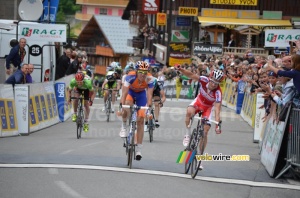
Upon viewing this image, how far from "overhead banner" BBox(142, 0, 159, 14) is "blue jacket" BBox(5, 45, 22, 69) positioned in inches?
1632

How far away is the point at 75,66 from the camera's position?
105ft

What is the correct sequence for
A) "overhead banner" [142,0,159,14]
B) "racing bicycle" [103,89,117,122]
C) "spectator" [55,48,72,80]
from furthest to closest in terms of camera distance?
1. "overhead banner" [142,0,159,14]
2. "spectator" [55,48,72,80]
3. "racing bicycle" [103,89,117,122]

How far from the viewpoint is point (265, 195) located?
42.8ft

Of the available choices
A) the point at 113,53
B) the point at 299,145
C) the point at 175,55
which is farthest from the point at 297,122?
the point at 113,53

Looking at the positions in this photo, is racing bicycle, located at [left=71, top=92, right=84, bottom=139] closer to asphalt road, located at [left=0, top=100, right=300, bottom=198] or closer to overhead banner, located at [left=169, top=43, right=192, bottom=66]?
asphalt road, located at [left=0, top=100, right=300, bottom=198]

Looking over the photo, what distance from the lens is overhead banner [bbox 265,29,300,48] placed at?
73.2ft

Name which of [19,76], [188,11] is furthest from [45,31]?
[188,11]

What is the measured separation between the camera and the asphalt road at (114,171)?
41.1 feet

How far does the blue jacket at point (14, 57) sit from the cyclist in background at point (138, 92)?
806 cm

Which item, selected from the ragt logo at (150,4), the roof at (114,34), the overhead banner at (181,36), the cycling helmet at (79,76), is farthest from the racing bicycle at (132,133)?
the roof at (114,34)

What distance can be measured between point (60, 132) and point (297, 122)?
9.58 m

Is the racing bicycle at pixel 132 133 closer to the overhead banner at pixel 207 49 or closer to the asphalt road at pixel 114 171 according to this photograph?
the asphalt road at pixel 114 171

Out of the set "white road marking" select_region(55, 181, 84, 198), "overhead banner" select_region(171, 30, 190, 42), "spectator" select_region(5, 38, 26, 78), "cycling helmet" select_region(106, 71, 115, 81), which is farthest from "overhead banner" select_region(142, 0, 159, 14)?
"white road marking" select_region(55, 181, 84, 198)

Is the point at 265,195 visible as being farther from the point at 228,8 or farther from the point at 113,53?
the point at 113,53
